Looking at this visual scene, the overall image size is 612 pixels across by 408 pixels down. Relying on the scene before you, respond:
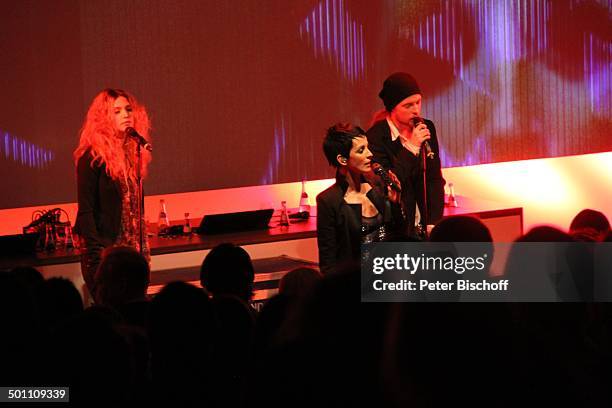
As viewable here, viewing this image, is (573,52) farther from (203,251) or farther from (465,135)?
(203,251)

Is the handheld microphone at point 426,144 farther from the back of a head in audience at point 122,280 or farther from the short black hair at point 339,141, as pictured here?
the back of a head in audience at point 122,280

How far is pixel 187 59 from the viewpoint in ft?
21.5

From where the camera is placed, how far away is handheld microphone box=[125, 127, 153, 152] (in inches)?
183

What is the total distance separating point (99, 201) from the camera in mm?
4668

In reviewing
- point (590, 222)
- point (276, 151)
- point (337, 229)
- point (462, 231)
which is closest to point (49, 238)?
point (276, 151)

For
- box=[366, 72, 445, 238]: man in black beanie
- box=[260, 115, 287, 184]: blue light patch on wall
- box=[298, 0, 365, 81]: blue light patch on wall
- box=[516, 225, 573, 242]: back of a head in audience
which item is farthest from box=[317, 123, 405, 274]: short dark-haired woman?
box=[298, 0, 365, 81]: blue light patch on wall

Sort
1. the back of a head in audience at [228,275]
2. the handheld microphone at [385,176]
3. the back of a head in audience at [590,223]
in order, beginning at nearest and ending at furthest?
the back of a head in audience at [228,275]
the back of a head in audience at [590,223]
the handheld microphone at [385,176]

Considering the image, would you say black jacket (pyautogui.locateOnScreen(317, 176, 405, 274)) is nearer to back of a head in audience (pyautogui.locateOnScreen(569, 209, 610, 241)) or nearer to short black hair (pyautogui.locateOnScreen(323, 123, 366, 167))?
short black hair (pyautogui.locateOnScreen(323, 123, 366, 167))

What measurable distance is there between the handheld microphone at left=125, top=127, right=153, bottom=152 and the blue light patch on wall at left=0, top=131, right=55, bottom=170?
1578 millimetres

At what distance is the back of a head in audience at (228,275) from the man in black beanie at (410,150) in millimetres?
1388

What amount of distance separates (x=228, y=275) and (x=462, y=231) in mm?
751

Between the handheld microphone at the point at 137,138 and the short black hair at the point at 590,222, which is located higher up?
the handheld microphone at the point at 137,138

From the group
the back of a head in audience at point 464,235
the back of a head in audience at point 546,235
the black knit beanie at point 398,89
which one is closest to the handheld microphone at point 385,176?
the black knit beanie at point 398,89

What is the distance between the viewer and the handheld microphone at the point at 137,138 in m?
4.64
